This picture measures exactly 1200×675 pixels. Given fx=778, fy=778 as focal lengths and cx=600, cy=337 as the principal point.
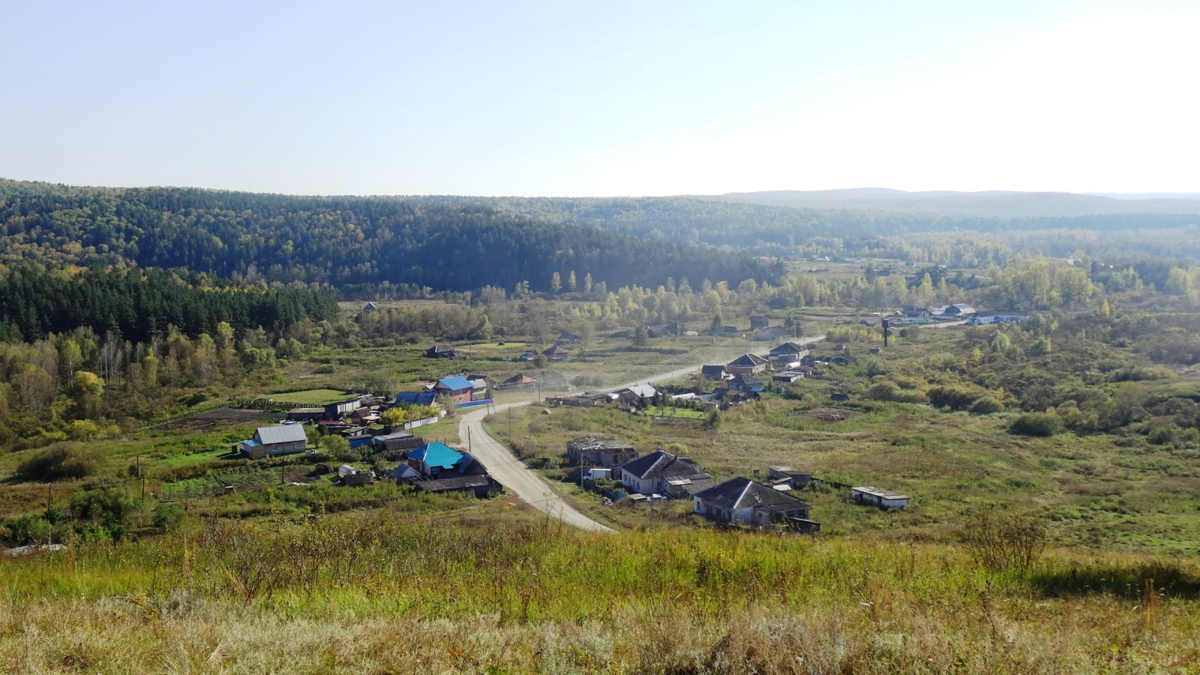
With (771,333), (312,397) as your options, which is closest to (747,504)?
(312,397)

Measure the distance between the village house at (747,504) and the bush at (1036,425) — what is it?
11.9 m

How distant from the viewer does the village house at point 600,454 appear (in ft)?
69.7

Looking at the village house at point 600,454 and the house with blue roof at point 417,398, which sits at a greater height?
the village house at point 600,454

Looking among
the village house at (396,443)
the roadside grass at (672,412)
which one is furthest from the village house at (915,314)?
the village house at (396,443)

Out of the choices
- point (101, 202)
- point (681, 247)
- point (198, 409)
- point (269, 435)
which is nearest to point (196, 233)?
point (101, 202)

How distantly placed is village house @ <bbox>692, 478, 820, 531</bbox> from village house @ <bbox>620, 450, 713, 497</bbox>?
4.57ft

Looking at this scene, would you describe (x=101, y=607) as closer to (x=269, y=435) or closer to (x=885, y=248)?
(x=269, y=435)

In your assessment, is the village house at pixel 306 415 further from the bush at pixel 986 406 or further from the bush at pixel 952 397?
the bush at pixel 986 406

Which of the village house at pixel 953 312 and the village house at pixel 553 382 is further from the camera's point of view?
the village house at pixel 953 312

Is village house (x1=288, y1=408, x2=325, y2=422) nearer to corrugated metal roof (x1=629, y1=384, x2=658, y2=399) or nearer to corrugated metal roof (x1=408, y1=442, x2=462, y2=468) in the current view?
corrugated metal roof (x1=408, y1=442, x2=462, y2=468)

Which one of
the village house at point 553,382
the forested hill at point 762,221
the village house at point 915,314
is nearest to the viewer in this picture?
the village house at point 553,382

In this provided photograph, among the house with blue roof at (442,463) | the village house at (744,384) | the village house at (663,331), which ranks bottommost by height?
the village house at (663,331)

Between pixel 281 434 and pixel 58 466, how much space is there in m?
5.57

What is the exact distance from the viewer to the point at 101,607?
169 inches
